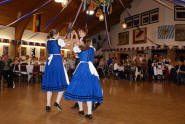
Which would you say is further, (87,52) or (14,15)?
(14,15)

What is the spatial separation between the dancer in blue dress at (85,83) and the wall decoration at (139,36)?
11.3m

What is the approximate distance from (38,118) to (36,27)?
9872mm

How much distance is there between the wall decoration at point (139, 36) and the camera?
13.0 metres

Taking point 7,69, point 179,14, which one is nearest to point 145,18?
point 179,14

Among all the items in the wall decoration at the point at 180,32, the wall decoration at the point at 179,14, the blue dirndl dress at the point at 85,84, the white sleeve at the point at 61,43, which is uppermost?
the wall decoration at the point at 179,14

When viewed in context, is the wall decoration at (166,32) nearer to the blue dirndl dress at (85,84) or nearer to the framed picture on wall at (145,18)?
the framed picture on wall at (145,18)

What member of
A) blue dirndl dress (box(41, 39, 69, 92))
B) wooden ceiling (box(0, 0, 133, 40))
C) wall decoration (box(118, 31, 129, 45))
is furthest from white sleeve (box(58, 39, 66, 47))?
wall decoration (box(118, 31, 129, 45))

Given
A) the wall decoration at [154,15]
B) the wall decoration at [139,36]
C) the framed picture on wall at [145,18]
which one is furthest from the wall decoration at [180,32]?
the wall decoration at [139,36]

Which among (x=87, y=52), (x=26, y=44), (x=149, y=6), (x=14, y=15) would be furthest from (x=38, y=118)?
(x=149, y=6)

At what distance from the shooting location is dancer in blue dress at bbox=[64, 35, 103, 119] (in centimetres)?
245

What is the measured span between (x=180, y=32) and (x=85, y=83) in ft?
34.6

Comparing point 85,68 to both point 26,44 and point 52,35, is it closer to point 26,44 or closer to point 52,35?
point 52,35

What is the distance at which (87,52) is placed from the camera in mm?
2561

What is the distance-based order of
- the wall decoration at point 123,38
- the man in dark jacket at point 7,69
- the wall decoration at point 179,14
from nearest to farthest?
the man in dark jacket at point 7,69 → the wall decoration at point 179,14 → the wall decoration at point 123,38
